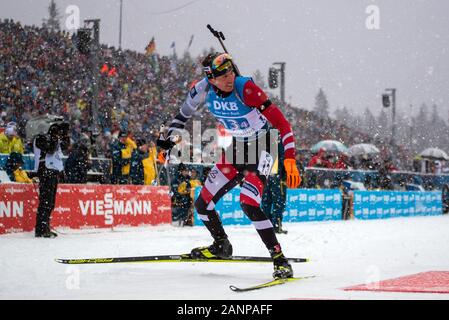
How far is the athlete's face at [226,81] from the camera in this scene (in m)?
7.05

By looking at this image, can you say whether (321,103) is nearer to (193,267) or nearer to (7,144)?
(7,144)

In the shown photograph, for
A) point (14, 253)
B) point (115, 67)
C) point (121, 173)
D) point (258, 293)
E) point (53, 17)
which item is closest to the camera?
point (258, 293)

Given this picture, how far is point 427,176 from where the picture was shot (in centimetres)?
3100

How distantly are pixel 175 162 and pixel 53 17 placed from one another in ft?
330

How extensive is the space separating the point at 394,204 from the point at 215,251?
18.8 m

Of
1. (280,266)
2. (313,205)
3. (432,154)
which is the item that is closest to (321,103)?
(432,154)

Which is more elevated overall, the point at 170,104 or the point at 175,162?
the point at 170,104

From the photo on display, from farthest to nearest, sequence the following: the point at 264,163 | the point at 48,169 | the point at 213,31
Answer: the point at 48,169
the point at 213,31
the point at 264,163

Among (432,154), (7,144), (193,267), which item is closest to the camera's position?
(193,267)

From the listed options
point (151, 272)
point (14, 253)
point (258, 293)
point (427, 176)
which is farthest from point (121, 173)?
point (427, 176)

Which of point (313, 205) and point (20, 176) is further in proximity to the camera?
point (313, 205)

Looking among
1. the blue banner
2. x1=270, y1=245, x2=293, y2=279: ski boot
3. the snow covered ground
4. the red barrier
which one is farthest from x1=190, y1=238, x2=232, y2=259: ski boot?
the blue banner

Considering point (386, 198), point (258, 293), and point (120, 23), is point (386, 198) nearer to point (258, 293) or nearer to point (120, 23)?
point (258, 293)

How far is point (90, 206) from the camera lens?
45.9 ft
